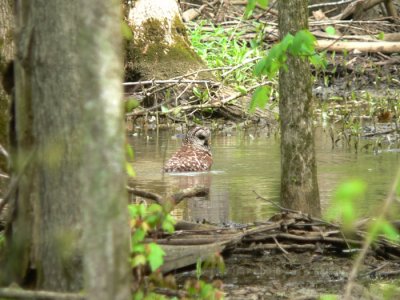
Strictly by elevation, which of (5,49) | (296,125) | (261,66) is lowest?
(296,125)

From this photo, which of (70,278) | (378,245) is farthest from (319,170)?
(70,278)

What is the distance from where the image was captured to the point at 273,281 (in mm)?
6641

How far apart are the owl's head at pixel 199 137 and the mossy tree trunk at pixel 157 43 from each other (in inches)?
200

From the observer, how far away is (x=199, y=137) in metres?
13.2

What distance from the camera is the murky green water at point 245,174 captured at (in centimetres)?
949

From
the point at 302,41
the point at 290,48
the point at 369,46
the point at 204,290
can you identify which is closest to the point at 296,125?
the point at 290,48

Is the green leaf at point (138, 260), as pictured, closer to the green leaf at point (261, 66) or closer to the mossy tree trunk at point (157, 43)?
the green leaf at point (261, 66)

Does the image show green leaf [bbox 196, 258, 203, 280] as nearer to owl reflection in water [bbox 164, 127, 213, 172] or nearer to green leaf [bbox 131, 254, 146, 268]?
green leaf [bbox 131, 254, 146, 268]

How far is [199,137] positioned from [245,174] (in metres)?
1.49

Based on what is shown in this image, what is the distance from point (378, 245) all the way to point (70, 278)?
2786 millimetres

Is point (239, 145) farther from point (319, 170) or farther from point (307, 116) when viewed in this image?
point (307, 116)

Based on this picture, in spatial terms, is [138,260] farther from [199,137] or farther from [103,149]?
[199,137]

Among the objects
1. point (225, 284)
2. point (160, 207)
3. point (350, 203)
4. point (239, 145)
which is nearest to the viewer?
point (350, 203)

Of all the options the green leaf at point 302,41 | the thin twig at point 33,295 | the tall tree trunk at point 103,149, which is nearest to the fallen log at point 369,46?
the green leaf at point 302,41
